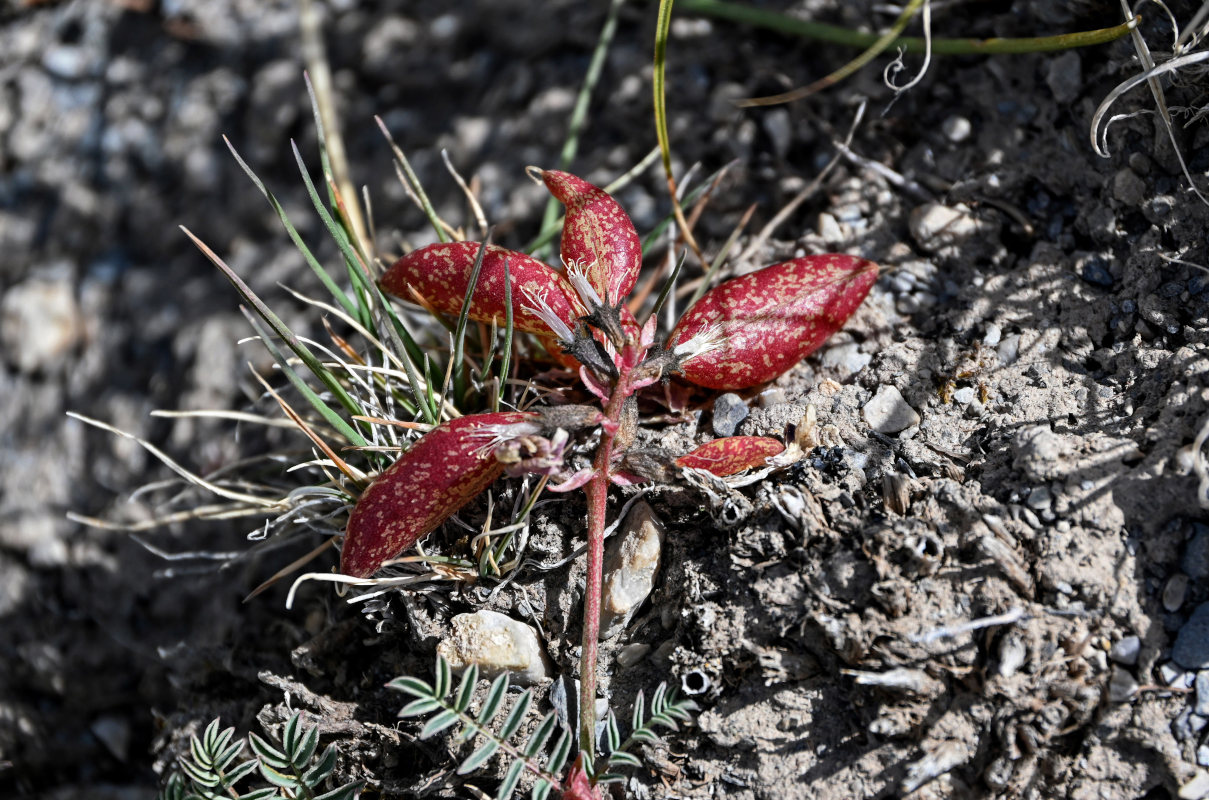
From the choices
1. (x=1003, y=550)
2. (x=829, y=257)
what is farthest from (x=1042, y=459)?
(x=829, y=257)

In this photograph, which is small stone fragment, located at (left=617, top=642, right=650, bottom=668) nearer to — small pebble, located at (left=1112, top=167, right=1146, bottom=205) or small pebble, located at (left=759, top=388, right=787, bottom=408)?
small pebble, located at (left=759, top=388, right=787, bottom=408)

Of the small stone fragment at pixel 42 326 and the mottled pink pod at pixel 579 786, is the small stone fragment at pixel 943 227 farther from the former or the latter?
the small stone fragment at pixel 42 326

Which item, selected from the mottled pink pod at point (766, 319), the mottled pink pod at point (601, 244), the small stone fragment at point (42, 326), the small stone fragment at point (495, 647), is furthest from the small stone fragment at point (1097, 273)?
the small stone fragment at point (42, 326)

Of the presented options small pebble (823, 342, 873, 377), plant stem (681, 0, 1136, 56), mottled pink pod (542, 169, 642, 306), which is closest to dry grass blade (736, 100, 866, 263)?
plant stem (681, 0, 1136, 56)

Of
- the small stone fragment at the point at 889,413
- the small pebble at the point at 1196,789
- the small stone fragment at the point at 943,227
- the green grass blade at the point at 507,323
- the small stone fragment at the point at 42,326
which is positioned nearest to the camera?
the small pebble at the point at 1196,789

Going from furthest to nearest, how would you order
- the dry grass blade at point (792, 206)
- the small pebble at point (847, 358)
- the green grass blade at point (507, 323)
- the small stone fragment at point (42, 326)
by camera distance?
the small stone fragment at point (42, 326)
the dry grass blade at point (792, 206)
the small pebble at point (847, 358)
the green grass blade at point (507, 323)

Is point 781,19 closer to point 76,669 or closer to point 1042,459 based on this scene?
point 1042,459

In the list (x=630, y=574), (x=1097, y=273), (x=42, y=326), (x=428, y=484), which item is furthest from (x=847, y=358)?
(x=42, y=326)

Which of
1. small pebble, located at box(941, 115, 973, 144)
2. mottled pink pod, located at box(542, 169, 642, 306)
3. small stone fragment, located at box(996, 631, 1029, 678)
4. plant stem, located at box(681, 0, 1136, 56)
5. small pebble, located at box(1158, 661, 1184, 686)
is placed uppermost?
plant stem, located at box(681, 0, 1136, 56)
